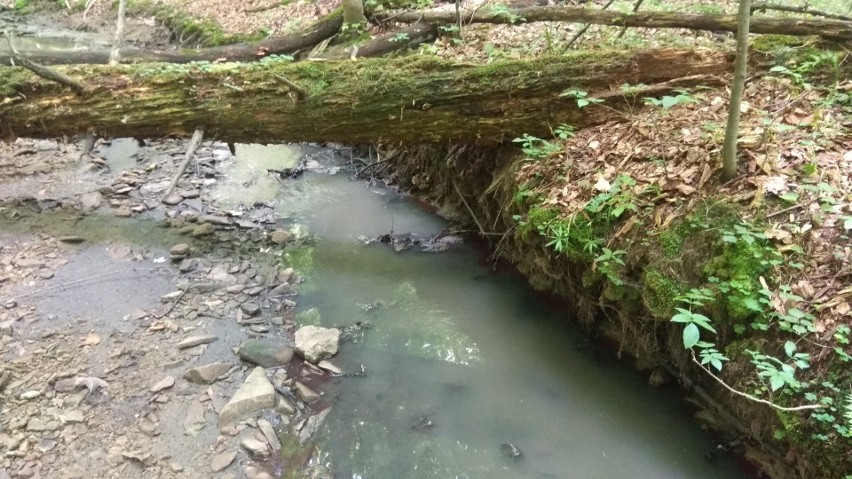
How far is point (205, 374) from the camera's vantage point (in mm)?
3771

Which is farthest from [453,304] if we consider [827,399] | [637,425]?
[827,399]

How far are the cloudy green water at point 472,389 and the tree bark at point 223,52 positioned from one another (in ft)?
13.5

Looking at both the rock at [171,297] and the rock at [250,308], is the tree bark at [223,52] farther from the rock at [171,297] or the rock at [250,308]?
the rock at [250,308]

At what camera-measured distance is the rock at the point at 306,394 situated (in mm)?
3734

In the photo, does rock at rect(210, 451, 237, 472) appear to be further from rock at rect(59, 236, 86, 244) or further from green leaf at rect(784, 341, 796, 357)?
rock at rect(59, 236, 86, 244)

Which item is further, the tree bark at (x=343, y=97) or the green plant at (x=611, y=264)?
the tree bark at (x=343, y=97)

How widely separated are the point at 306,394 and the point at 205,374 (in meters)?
0.74

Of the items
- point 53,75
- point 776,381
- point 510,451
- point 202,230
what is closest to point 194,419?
point 510,451

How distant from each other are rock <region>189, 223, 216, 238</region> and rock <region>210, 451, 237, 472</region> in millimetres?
2955

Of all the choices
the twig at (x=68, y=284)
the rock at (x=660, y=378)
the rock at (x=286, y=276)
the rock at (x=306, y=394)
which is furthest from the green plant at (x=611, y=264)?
the twig at (x=68, y=284)

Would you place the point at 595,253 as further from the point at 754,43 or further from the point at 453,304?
the point at 754,43

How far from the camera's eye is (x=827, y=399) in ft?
8.15

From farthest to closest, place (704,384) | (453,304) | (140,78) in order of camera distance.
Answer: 1. (140,78)
2. (453,304)
3. (704,384)

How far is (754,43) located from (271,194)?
212 inches
